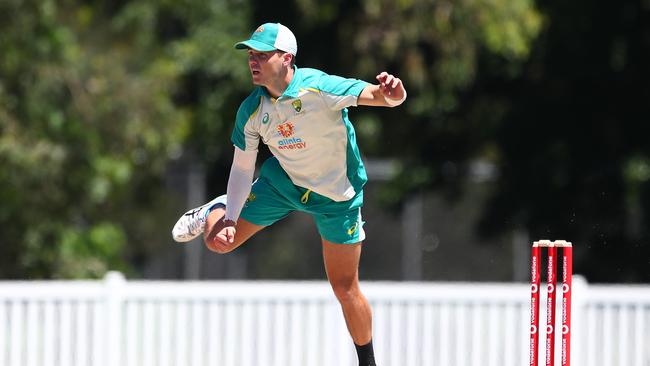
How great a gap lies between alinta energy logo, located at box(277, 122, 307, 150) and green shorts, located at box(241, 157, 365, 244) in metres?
Answer: 0.28

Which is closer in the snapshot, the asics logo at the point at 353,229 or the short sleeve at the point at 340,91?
the short sleeve at the point at 340,91

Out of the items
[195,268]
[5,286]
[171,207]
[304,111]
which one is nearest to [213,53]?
[171,207]

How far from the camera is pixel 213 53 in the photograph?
16.6 meters

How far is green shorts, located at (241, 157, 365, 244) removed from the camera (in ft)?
21.6

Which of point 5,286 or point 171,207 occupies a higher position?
point 171,207

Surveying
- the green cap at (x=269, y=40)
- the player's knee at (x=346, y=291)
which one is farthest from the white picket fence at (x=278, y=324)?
the green cap at (x=269, y=40)

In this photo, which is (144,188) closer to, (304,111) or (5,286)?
(5,286)

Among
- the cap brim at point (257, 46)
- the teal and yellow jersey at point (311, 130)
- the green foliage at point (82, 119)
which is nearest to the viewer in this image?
the cap brim at point (257, 46)

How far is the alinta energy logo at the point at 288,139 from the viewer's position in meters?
6.27

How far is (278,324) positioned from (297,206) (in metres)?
2.72

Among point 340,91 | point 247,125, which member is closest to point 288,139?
point 247,125

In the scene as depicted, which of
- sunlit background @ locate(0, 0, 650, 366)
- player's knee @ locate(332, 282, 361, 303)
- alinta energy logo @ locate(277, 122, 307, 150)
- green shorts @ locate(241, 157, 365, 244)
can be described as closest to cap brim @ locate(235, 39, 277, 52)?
alinta energy logo @ locate(277, 122, 307, 150)

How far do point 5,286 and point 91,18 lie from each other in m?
8.23

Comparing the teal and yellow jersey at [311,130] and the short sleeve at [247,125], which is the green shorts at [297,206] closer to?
the teal and yellow jersey at [311,130]
